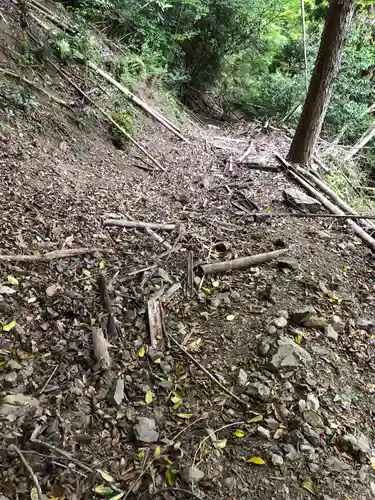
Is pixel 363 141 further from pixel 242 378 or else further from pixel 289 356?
pixel 242 378

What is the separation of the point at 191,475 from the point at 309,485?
0.70 meters

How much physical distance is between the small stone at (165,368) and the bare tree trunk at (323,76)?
5663 millimetres

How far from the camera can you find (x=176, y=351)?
3.17m

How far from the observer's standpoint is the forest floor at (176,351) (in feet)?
7.68

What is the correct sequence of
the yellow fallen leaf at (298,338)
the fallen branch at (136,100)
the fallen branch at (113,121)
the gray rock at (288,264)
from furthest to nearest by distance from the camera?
the fallen branch at (136,100)
the fallen branch at (113,121)
the gray rock at (288,264)
the yellow fallen leaf at (298,338)

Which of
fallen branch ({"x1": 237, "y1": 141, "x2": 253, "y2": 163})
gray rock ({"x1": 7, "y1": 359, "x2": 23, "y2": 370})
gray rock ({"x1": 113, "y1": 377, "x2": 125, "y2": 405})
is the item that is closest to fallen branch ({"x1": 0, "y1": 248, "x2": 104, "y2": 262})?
gray rock ({"x1": 7, "y1": 359, "x2": 23, "y2": 370})

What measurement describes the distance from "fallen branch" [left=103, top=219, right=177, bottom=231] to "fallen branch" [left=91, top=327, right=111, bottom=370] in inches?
69.9

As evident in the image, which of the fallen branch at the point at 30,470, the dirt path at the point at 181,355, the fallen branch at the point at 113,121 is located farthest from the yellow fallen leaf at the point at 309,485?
the fallen branch at the point at 113,121

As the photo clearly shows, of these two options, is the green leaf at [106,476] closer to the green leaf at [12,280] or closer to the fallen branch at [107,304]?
the fallen branch at [107,304]

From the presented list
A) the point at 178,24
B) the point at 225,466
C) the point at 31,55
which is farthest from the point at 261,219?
the point at 178,24

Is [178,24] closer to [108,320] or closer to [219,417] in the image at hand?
[108,320]

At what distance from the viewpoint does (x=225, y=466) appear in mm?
2389

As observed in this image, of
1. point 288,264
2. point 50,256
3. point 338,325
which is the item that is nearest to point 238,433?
point 338,325

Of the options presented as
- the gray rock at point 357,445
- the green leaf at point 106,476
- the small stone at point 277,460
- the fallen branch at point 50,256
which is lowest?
the green leaf at point 106,476
